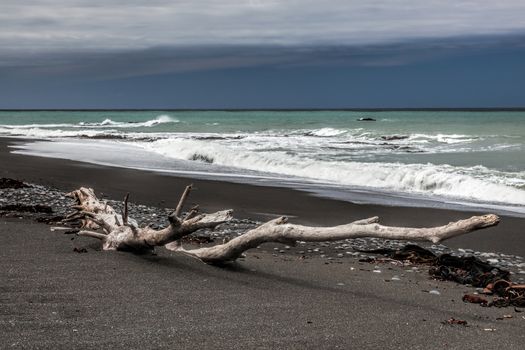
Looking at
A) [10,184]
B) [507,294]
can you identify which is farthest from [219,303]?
[10,184]

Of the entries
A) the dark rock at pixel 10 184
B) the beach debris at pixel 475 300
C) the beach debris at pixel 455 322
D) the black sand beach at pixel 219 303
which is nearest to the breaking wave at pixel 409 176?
the black sand beach at pixel 219 303

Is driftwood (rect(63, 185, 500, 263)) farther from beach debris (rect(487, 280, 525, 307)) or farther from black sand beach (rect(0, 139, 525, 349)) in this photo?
beach debris (rect(487, 280, 525, 307))

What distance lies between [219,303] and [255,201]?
26.4ft

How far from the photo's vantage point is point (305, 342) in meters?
4.51

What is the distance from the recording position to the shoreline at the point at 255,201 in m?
10.2

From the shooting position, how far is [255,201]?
13.5 m

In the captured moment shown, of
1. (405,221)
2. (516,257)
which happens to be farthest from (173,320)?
(405,221)

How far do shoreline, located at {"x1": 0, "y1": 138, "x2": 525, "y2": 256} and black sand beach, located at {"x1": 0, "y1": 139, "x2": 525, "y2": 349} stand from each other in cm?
143

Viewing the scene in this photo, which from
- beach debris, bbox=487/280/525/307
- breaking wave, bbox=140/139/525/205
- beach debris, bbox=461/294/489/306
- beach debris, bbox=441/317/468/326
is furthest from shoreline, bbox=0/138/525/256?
beach debris, bbox=441/317/468/326

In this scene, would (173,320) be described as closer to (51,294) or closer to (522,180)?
(51,294)

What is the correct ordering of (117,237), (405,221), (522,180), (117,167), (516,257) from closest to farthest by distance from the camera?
(117,237) → (516,257) → (405,221) → (522,180) → (117,167)

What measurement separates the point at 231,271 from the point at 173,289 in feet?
3.65

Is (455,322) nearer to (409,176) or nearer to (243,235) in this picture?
(243,235)

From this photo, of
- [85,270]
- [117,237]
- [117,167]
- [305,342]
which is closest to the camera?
→ [305,342]
